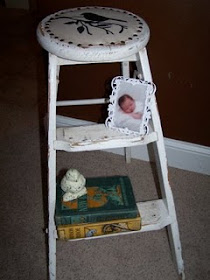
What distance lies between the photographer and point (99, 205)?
794 millimetres

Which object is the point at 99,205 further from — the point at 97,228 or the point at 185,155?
the point at 185,155

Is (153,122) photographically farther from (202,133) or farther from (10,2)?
(10,2)

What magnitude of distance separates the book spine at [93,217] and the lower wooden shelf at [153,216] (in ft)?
0.14

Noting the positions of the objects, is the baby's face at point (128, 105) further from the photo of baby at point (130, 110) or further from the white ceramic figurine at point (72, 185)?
the white ceramic figurine at point (72, 185)

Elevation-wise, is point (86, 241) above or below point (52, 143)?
below

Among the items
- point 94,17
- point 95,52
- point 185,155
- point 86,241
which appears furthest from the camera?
point 185,155

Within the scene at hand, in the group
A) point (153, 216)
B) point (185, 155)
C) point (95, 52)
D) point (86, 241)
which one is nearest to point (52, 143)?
point (95, 52)

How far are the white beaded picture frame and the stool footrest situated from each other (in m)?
0.02

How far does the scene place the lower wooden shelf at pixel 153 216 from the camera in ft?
2.57

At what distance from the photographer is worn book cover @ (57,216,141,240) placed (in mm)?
754

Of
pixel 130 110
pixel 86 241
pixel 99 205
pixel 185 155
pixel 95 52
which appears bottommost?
pixel 86 241

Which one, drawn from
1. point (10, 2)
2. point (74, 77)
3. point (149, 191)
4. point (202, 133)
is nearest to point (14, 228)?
point (149, 191)

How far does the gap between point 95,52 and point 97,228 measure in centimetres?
41

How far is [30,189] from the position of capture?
112 centimetres
